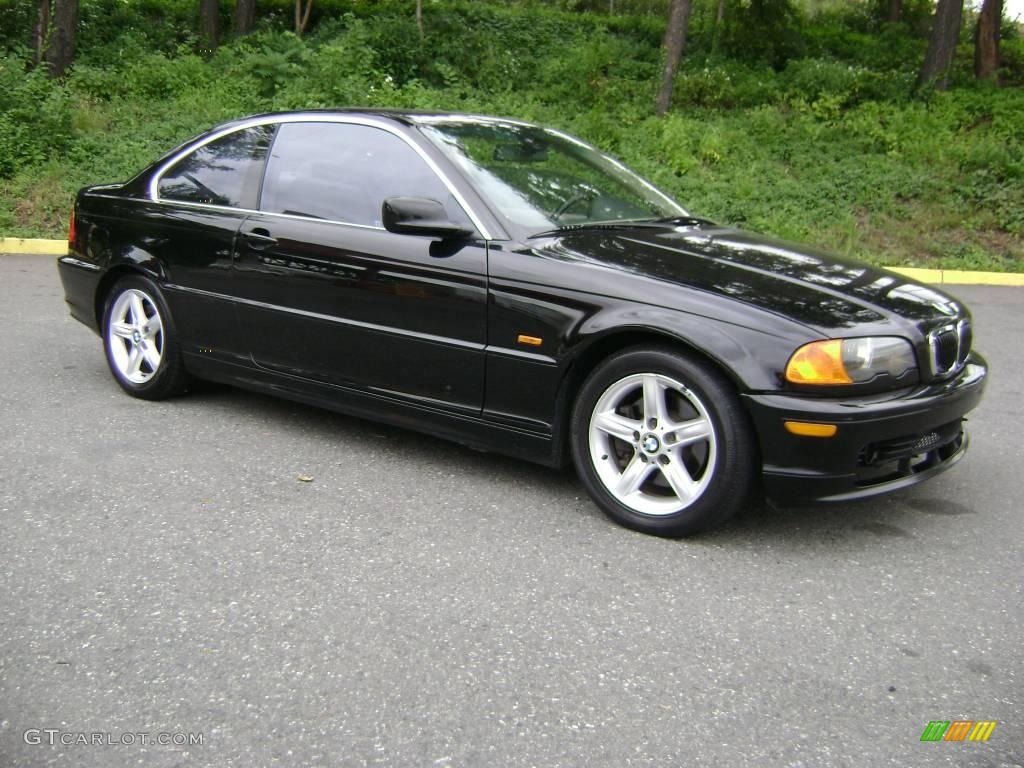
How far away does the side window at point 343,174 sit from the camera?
4.46 m

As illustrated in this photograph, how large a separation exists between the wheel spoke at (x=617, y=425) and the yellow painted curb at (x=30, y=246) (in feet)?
29.8

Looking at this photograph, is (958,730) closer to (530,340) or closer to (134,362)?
(530,340)

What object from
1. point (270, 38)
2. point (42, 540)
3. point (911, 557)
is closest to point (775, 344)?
point (911, 557)

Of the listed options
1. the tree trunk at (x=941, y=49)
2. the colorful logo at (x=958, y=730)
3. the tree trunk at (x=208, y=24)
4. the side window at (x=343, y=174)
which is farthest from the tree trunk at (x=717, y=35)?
the colorful logo at (x=958, y=730)

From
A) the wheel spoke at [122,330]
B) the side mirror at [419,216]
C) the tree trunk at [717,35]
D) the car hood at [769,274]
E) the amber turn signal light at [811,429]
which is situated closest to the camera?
the amber turn signal light at [811,429]

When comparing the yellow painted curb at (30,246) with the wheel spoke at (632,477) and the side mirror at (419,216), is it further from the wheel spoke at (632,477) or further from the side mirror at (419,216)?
the wheel spoke at (632,477)

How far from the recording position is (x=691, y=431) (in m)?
3.69

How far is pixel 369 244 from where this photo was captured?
4.43 metres

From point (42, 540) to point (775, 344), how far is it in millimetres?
2701

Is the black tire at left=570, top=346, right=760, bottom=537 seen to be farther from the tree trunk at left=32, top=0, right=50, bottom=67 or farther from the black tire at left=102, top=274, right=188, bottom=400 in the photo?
the tree trunk at left=32, top=0, right=50, bottom=67

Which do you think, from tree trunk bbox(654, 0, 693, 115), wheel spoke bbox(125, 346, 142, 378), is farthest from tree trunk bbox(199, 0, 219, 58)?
wheel spoke bbox(125, 346, 142, 378)

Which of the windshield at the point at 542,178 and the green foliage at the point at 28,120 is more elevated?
the green foliage at the point at 28,120

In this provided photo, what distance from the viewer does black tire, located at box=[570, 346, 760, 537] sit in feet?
11.8

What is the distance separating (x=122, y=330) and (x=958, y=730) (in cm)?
459
